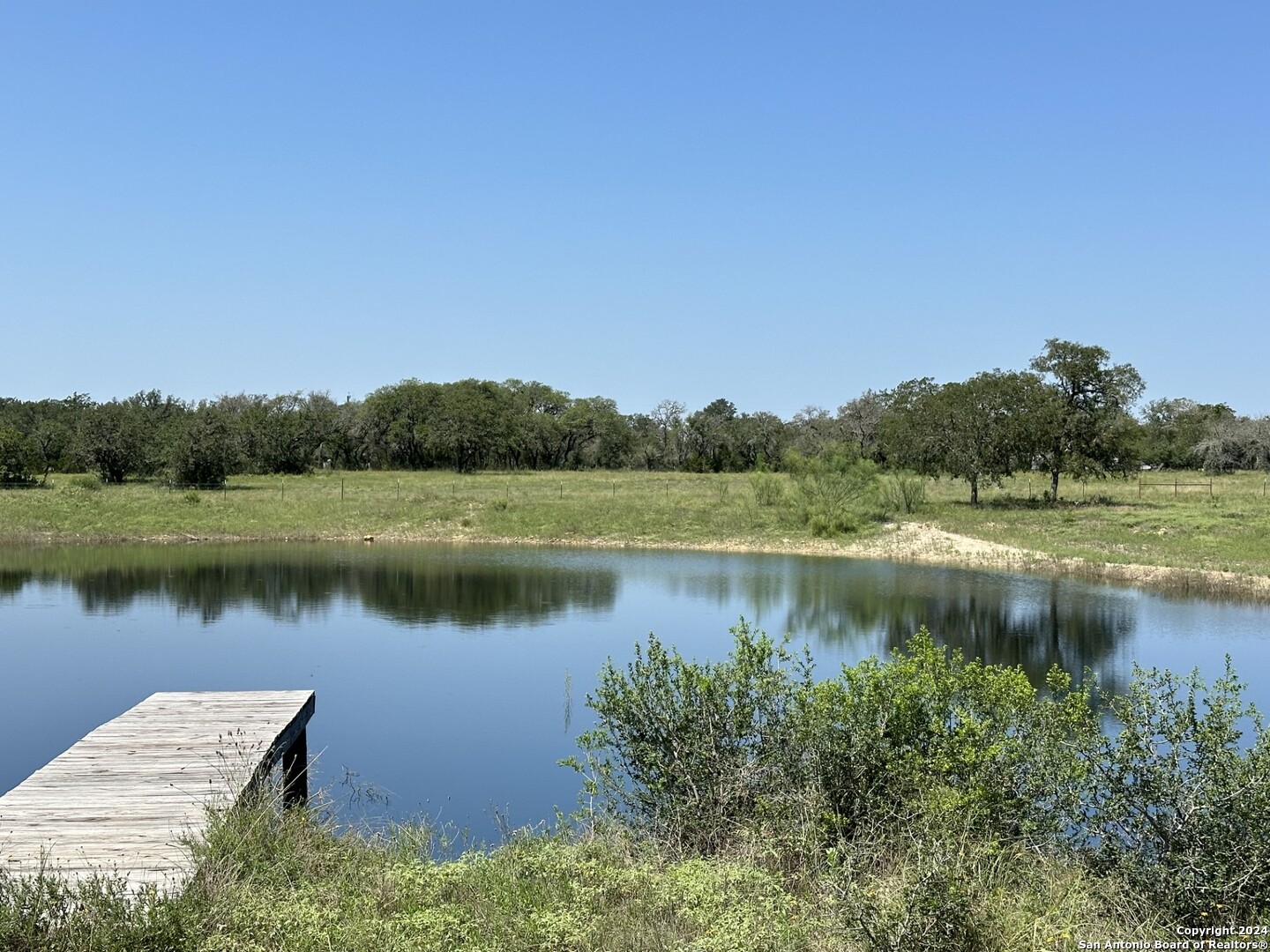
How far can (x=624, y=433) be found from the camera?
96.6m

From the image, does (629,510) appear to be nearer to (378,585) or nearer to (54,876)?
(378,585)

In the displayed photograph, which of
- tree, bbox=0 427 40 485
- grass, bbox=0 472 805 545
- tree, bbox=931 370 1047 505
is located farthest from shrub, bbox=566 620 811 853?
tree, bbox=0 427 40 485

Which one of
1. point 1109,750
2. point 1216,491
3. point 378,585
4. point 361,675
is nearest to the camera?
point 1109,750

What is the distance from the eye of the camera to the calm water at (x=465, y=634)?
43.9 feet

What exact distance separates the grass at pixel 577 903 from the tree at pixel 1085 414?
3951 centimetres

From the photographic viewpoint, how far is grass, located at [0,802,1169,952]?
5.90 meters

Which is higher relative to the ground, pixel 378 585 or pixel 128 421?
pixel 128 421

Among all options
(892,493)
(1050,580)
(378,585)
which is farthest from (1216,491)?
(378,585)

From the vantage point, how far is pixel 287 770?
1080 cm

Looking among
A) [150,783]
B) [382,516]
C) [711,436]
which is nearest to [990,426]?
[382,516]

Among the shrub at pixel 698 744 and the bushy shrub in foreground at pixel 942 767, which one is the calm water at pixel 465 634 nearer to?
the shrub at pixel 698 744

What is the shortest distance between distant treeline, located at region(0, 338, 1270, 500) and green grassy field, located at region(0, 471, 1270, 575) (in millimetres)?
2565

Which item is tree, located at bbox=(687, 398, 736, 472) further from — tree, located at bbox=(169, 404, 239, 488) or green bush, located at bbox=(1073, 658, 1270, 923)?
green bush, located at bbox=(1073, 658, 1270, 923)

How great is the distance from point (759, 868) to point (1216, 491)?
4991 centimetres
